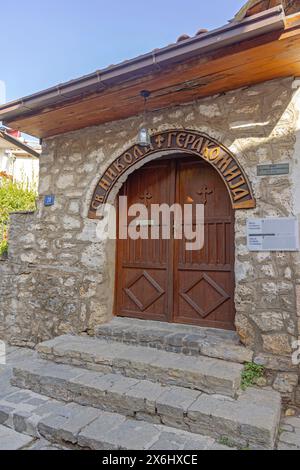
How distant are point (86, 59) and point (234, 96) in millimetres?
3665

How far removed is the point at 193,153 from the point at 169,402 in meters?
2.32

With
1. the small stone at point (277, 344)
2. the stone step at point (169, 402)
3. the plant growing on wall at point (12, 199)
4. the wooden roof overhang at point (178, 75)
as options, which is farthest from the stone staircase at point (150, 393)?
the plant growing on wall at point (12, 199)

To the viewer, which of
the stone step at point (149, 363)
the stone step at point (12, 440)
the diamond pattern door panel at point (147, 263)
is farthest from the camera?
the diamond pattern door panel at point (147, 263)

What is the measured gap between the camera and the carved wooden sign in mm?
2957

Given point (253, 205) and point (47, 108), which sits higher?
point (47, 108)

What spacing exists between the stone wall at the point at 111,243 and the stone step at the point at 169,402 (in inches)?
22.3

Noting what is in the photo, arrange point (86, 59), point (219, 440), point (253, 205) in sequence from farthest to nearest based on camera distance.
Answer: point (86, 59)
point (253, 205)
point (219, 440)

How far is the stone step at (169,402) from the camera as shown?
203 cm

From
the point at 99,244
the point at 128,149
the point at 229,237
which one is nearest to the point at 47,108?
the point at 128,149

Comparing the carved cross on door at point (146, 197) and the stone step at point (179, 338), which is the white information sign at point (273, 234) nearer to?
the stone step at point (179, 338)

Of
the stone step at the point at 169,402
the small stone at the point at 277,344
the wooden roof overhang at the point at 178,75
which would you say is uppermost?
the wooden roof overhang at the point at 178,75

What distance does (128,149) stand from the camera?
3617 millimetres
